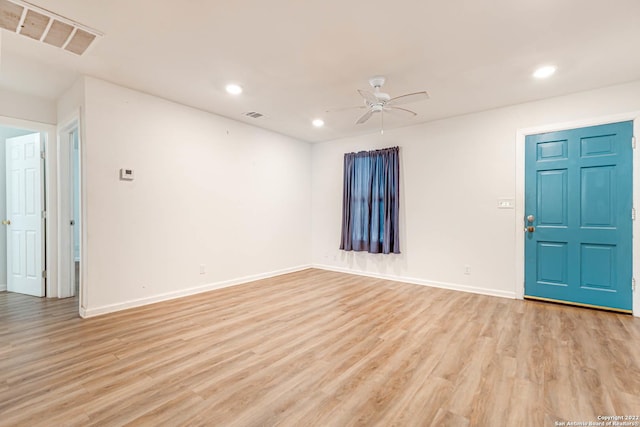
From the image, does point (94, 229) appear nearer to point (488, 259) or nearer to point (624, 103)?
point (488, 259)

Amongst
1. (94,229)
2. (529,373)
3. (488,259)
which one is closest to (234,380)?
(529,373)

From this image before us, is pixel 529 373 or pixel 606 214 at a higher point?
pixel 606 214

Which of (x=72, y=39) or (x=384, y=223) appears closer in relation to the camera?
(x=72, y=39)

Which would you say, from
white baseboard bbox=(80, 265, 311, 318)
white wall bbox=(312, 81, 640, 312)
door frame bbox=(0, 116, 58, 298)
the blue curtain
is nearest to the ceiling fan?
white wall bbox=(312, 81, 640, 312)

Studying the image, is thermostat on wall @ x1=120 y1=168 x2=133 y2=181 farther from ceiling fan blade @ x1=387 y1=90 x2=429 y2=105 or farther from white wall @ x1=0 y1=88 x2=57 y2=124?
ceiling fan blade @ x1=387 y1=90 x2=429 y2=105

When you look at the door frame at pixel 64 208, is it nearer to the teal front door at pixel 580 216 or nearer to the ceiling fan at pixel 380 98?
the ceiling fan at pixel 380 98

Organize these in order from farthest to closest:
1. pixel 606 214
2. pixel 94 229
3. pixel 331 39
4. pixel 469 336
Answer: pixel 606 214 < pixel 94 229 < pixel 469 336 < pixel 331 39

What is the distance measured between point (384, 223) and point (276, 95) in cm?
286

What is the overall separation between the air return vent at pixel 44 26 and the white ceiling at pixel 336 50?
3.6 inches

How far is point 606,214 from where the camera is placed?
366 cm

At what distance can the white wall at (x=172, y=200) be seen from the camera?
347 cm

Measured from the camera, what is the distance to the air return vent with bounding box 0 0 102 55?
2264 millimetres

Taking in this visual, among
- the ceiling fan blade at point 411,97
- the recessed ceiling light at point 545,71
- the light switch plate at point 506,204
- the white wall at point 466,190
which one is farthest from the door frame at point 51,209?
the light switch plate at point 506,204

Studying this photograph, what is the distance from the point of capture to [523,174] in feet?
13.7
